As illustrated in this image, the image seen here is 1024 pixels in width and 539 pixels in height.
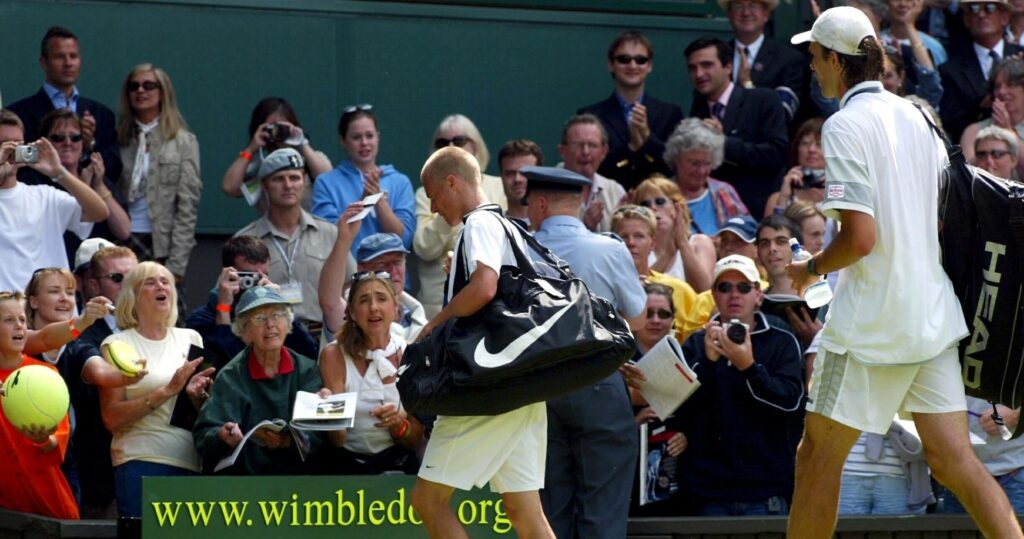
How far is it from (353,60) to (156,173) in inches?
79.0

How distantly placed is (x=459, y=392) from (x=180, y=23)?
572cm

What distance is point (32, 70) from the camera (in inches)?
428

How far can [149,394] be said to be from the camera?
814 centimetres

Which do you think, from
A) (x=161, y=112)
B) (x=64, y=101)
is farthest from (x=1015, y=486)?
(x=64, y=101)

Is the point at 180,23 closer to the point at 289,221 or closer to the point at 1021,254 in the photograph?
the point at 289,221

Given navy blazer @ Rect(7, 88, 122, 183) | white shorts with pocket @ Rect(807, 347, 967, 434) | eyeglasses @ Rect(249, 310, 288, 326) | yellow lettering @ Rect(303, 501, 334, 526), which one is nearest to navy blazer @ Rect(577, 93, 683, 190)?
navy blazer @ Rect(7, 88, 122, 183)

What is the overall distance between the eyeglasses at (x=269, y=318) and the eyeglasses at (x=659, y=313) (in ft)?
6.16

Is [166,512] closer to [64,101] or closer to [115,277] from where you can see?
[115,277]

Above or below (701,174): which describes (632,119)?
above

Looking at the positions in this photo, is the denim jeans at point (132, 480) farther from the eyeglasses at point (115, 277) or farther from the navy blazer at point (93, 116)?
the navy blazer at point (93, 116)

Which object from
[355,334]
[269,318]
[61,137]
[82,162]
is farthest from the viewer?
[82,162]

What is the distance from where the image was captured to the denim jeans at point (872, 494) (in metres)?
8.39

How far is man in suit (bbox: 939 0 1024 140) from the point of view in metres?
11.8

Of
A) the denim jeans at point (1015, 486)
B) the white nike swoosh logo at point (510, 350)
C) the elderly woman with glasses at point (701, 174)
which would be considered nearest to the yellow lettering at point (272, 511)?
the white nike swoosh logo at point (510, 350)
